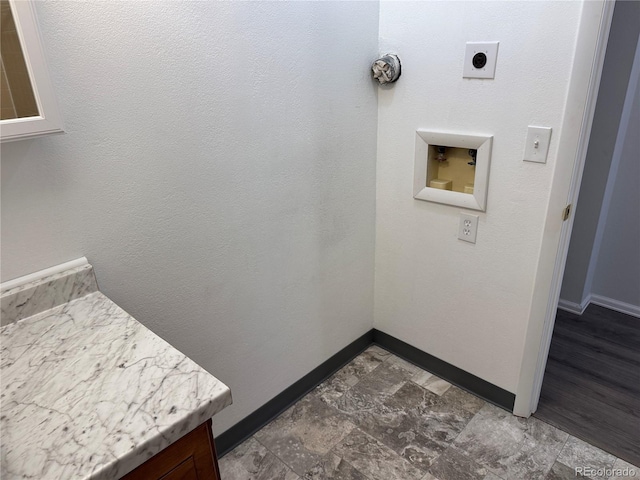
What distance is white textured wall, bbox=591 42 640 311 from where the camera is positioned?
2367 millimetres

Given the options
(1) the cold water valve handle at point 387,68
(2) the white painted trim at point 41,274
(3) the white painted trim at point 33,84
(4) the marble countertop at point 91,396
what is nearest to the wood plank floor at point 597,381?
(1) the cold water valve handle at point 387,68

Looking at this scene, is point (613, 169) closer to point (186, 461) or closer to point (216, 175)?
point (216, 175)

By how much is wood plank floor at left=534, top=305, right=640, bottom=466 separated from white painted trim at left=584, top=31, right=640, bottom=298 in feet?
0.89

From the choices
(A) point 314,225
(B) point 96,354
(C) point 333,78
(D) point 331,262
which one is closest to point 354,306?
(D) point 331,262

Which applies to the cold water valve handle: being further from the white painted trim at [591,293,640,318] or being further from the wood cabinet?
the white painted trim at [591,293,640,318]

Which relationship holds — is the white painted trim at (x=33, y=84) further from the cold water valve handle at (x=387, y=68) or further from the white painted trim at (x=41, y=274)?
the cold water valve handle at (x=387, y=68)

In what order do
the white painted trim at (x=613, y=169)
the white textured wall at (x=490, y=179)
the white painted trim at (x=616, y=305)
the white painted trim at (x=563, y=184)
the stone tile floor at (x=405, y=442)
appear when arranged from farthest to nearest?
the white painted trim at (x=616, y=305), the white painted trim at (x=613, y=169), the stone tile floor at (x=405, y=442), the white textured wall at (x=490, y=179), the white painted trim at (x=563, y=184)

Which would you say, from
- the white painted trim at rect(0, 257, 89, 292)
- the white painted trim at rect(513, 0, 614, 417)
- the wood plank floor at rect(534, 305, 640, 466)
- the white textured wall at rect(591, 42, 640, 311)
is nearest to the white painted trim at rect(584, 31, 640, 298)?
the white textured wall at rect(591, 42, 640, 311)

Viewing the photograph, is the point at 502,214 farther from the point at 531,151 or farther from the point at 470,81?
the point at 470,81

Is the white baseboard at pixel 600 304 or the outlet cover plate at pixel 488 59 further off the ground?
the outlet cover plate at pixel 488 59

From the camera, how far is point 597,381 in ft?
7.04

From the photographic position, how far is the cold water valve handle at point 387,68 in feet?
6.07

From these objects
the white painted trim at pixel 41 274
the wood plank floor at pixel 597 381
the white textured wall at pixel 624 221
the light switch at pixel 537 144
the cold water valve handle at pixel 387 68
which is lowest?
the wood plank floor at pixel 597 381

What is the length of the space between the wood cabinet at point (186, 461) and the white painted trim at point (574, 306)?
2504mm
